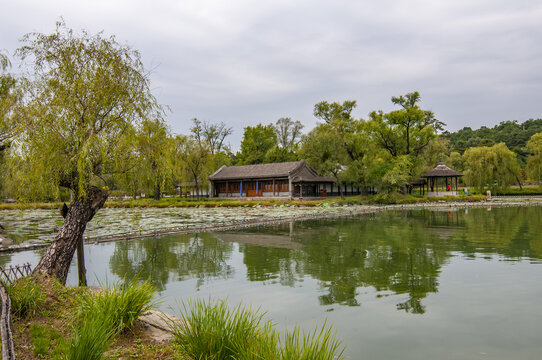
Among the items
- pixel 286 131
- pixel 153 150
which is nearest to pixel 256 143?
pixel 286 131

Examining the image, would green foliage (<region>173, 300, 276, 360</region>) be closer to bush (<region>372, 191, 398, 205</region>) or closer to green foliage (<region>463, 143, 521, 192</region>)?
bush (<region>372, 191, 398, 205</region>)

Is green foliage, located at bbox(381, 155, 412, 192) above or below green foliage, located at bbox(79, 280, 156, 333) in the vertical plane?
above

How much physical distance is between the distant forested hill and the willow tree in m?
59.0

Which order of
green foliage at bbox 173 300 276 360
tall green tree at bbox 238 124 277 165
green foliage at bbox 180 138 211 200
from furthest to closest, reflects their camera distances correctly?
1. tall green tree at bbox 238 124 277 165
2. green foliage at bbox 180 138 211 200
3. green foliage at bbox 173 300 276 360

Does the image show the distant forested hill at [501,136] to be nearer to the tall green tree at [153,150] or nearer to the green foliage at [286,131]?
the green foliage at [286,131]

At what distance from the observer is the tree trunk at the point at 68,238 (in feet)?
19.0

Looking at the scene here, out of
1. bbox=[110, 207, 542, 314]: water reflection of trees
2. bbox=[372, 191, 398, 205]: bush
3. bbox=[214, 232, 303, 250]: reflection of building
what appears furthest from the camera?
bbox=[372, 191, 398, 205]: bush

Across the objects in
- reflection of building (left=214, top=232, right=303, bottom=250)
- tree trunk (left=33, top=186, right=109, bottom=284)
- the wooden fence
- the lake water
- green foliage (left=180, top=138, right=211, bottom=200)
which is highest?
green foliage (left=180, top=138, right=211, bottom=200)

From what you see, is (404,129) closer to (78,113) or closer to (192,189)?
(192,189)

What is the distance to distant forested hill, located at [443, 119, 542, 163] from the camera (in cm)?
5721

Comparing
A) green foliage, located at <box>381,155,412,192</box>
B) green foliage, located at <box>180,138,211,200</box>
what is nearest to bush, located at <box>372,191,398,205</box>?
green foliage, located at <box>381,155,412,192</box>

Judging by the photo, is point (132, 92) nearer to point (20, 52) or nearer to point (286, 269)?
point (20, 52)

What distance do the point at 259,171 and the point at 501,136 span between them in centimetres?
4674

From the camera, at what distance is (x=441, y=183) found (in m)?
58.1
